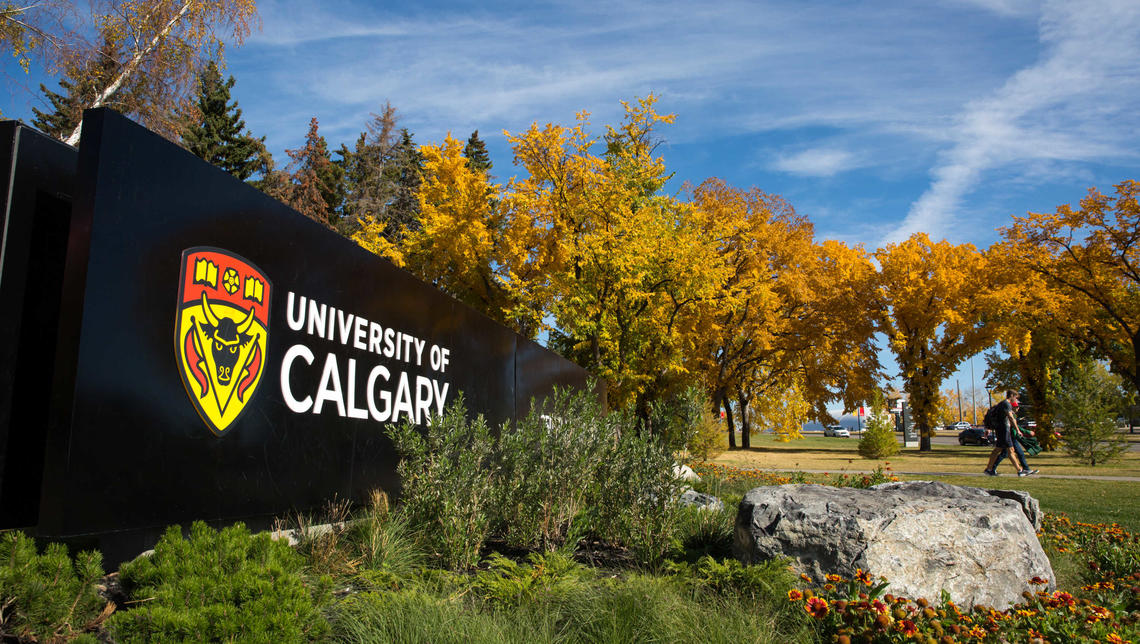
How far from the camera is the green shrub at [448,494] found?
4789 millimetres

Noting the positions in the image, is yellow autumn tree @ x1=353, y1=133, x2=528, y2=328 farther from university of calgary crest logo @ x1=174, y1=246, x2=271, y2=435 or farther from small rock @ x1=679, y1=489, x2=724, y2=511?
university of calgary crest logo @ x1=174, y1=246, x2=271, y2=435

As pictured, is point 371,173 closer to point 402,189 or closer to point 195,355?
point 402,189

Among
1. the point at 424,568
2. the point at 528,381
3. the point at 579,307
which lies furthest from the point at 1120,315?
the point at 424,568

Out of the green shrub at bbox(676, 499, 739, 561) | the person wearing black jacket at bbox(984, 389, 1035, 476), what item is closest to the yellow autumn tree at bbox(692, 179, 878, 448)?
the person wearing black jacket at bbox(984, 389, 1035, 476)

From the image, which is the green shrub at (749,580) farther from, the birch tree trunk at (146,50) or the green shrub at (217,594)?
the birch tree trunk at (146,50)

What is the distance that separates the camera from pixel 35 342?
11.8 feet

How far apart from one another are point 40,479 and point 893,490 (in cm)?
604

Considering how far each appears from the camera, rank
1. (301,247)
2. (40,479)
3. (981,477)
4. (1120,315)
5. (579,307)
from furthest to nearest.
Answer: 1. (1120,315)
2. (579,307)
3. (981,477)
4. (301,247)
5. (40,479)

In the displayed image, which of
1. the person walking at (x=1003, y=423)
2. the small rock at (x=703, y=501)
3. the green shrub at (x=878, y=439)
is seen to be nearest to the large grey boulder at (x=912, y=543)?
the small rock at (x=703, y=501)

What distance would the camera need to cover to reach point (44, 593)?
8.64 ft

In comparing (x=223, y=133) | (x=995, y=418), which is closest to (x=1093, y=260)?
(x=995, y=418)

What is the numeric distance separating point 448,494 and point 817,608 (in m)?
2.52

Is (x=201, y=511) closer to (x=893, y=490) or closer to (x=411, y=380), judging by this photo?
(x=411, y=380)

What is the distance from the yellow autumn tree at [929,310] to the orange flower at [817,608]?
30724 millimetres
